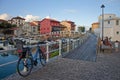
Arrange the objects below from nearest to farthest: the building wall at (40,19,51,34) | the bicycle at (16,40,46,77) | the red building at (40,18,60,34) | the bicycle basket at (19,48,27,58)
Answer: the bicycle at (16,40,46,77) < the bicycle basket at (19,48,27,58) < the red building at (40,18,60,34) < the building wall at (40,19,51,34)

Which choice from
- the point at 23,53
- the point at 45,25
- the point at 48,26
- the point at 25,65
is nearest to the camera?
the point at 23,53

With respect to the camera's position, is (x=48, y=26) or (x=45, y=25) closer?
(x=48, y=26)

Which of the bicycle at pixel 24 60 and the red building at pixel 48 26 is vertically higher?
the red building at pixel 48 26

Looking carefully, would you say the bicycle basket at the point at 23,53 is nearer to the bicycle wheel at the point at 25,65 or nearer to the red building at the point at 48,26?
the bicycle wheel at the point at 25,65

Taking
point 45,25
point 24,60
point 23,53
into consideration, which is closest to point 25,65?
point 24,60

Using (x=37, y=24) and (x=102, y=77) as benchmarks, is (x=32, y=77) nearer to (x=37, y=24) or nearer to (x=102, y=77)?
(x=102, y=77)

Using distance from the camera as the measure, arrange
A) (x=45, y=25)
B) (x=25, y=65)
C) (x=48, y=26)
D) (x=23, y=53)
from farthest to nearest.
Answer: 1. (x=45, y=25)
2. (x=48, y=26)
3. (x=25, y=65)
4. (x=23, y=53)

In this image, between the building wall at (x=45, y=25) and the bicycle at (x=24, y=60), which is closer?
the bicycle at (x=24, y=60)

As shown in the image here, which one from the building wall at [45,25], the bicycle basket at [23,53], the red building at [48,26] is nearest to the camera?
the bicycle basket at [23,53]

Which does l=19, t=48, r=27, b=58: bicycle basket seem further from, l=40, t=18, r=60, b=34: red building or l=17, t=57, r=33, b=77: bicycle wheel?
l=40, t=18, r=60, b=34: red building

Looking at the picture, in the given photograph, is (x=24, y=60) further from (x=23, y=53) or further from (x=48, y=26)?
(x=48, y=26)

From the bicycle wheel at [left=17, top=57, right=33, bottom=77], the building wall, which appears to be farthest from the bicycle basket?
the building wall

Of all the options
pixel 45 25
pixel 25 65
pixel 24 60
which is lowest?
pixel 25 65

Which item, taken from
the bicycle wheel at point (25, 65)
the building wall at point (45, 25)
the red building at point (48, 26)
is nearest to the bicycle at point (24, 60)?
the bicycle wheel at point (25, 65)
